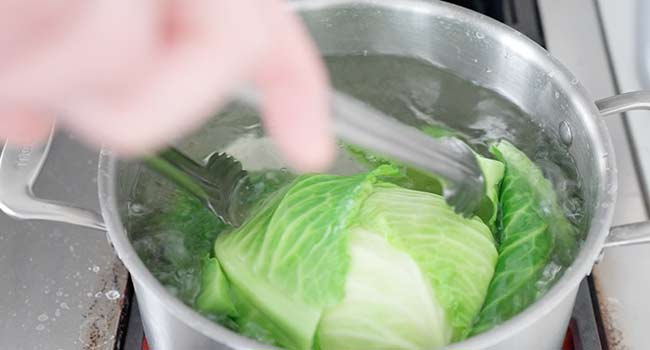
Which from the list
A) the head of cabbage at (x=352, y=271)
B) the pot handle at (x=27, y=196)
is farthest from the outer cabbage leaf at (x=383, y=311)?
the pot handle at (x=27, y=196)

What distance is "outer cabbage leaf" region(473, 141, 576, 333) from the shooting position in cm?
A: 81

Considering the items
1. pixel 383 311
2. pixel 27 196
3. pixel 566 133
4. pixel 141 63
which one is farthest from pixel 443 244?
pixel 141 63

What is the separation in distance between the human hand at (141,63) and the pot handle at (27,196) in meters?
0.41

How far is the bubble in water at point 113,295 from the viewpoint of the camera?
3.23ft

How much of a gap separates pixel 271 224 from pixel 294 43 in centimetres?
42

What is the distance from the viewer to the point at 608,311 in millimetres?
937

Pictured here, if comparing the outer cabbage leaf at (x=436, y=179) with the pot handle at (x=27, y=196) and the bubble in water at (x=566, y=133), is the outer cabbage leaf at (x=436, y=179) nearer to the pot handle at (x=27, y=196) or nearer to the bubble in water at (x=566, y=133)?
the bubble in water at (x=566, y=133)

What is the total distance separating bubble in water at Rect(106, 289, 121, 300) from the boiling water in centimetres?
14

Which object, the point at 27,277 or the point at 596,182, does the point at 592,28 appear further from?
the point at 27,277

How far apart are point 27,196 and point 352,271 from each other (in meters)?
0.28

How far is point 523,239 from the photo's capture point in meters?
0.84

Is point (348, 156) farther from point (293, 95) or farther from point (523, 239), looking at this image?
point (293, 95)

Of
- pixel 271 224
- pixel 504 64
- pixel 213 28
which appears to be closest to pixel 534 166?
pixel 504 64

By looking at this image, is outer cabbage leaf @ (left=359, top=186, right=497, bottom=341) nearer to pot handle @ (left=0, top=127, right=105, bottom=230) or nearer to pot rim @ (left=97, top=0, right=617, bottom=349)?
pot rim @ (left=97, top=0, right=617, bottom=349)
